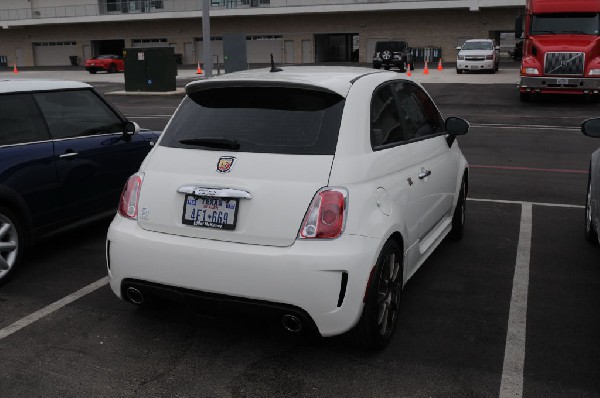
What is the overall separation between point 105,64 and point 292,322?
Answer: 4561 centimetres

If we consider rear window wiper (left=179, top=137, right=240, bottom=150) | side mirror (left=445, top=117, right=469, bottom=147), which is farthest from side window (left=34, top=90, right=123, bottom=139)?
side mirror (left=445, top=117, right=469, bottom=147)

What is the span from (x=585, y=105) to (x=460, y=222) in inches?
650

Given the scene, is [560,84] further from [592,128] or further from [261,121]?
[261,121]

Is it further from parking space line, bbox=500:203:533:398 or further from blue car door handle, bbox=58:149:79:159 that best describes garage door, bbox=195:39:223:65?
parking space line, bbox=500:203:533:398

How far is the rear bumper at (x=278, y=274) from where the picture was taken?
3584 mm

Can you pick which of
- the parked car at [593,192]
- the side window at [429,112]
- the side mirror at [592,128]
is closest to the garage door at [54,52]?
the side window at [429,112]

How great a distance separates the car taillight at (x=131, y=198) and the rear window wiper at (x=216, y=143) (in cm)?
40

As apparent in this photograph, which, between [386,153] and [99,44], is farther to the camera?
[99,44]

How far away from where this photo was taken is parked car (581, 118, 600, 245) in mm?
5473

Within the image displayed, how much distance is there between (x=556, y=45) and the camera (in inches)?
803

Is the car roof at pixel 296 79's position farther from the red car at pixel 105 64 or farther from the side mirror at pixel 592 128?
the red car at pixel 105 64

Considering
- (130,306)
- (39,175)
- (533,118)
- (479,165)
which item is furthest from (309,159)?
(533,118)

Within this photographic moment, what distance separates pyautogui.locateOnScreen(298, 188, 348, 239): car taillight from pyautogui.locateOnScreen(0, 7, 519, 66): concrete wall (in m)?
50.5

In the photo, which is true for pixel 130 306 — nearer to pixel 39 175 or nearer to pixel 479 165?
pixel 39 175
